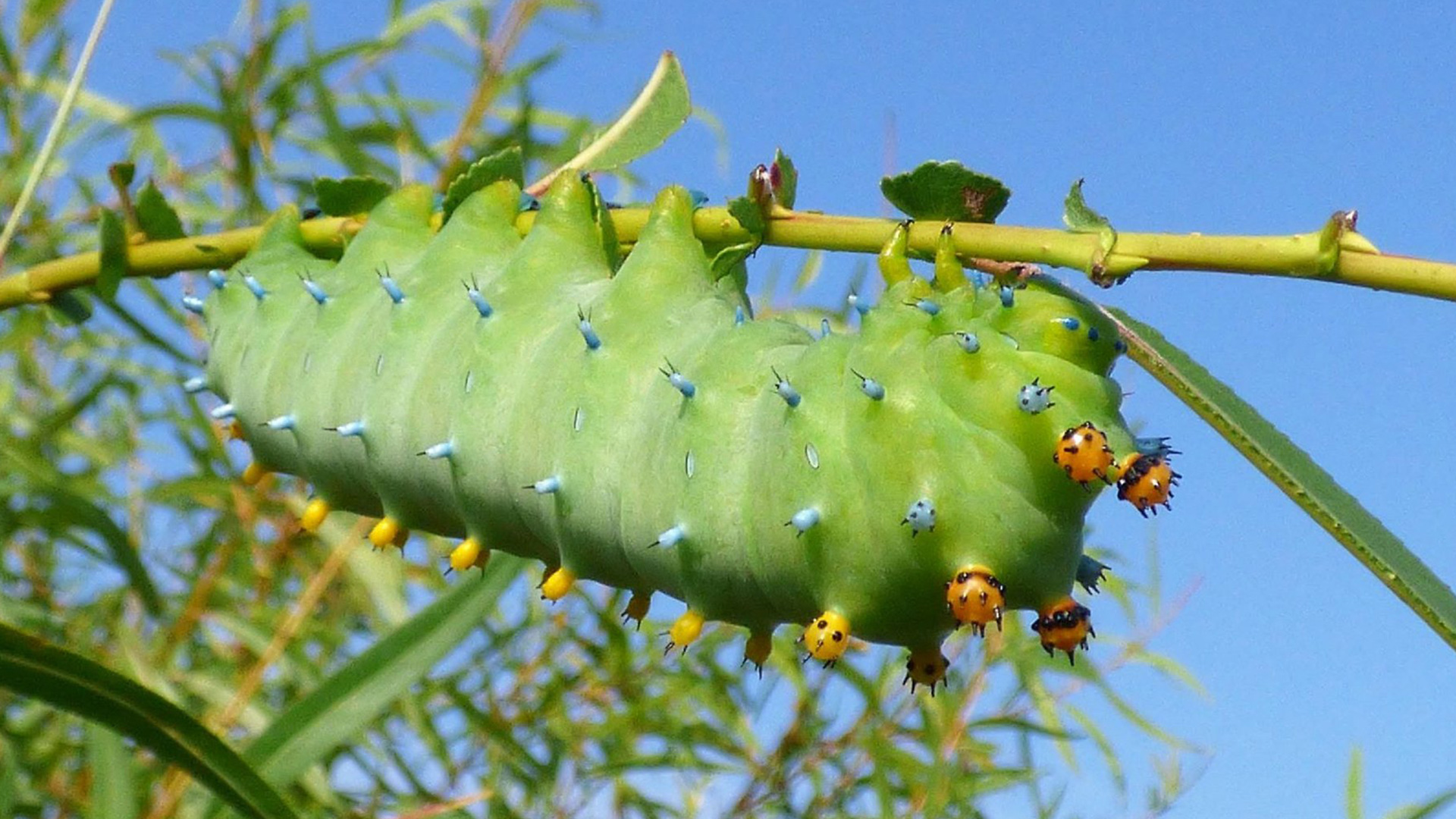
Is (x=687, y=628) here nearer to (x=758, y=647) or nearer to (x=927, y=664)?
(x=758, y=647)

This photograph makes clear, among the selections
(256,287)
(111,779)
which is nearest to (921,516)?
(256,287)

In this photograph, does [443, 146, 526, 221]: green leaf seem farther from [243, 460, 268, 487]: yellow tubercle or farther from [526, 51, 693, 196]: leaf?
[243, 460, 268, 487]: yellow tubercle

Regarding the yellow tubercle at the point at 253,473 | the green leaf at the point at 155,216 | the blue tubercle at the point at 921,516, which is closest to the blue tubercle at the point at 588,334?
the blue tubercle at the point at 921,516

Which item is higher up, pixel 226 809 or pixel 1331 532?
pixel 226 809

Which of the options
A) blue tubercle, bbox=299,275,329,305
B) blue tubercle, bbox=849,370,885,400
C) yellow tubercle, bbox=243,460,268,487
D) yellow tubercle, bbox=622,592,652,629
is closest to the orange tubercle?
blue tubercle, bbox=849,370,885,400

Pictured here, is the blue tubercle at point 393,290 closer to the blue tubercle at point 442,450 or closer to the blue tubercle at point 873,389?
the blue tubercle at point 442,450

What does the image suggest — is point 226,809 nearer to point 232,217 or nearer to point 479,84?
point 232,217

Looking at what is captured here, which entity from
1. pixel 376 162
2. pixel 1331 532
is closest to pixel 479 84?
pixel 376 162
